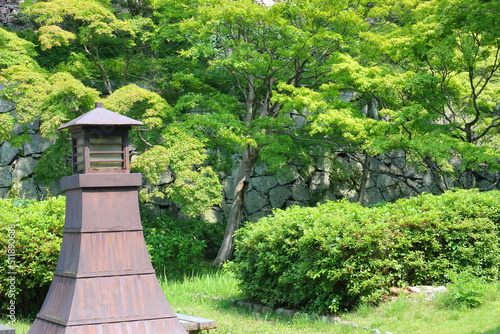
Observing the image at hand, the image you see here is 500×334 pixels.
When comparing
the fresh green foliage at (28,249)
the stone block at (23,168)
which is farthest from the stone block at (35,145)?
the fresh green foliage at (28,249)

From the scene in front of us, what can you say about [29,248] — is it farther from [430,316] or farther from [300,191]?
[300,191]

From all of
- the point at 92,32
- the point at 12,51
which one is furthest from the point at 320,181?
the point at 12,51

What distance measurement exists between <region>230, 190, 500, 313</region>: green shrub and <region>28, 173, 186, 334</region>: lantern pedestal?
2.21 metres

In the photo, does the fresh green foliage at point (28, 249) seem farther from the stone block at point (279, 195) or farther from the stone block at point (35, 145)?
the stone block at point (279, 195)

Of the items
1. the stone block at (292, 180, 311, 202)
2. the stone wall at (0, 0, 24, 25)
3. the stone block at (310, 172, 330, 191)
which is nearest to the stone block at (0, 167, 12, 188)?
the stone wall at (0, 0, 24, 25)

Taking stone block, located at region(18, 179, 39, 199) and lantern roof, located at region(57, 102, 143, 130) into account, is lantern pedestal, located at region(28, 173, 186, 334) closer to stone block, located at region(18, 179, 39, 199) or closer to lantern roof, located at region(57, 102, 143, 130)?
lantern roof, located at region(57, 102, 143, 130)

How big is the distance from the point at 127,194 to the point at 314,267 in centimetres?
259

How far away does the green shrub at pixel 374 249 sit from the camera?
6578 mm

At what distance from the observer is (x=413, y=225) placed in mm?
6953

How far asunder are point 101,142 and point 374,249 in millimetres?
3232

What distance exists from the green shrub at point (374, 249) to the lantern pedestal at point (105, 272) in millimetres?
2209

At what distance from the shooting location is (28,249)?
7395mm

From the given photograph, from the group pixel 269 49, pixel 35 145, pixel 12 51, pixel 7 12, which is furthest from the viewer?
pixel 7 12

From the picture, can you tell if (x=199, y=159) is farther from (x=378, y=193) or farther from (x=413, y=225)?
(x=378, y=193)
